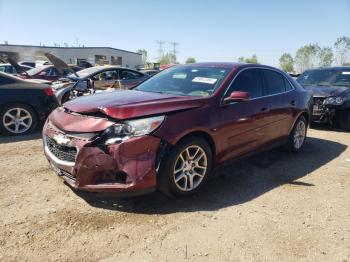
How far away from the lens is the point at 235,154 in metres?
4.64

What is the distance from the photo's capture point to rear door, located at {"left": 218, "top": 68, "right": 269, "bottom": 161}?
4395 millimetres

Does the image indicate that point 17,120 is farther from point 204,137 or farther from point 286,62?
point 286,62

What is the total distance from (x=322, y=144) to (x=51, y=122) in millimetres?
5522

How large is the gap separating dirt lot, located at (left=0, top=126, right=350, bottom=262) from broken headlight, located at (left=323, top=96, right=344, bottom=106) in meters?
3.63

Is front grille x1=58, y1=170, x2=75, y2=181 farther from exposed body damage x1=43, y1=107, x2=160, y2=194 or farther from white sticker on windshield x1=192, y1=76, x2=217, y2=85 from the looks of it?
white sticker on windshield x1=192, y1=76, x2=217, y2=85

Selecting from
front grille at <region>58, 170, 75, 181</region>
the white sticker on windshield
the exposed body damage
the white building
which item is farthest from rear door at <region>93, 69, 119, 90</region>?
the white building

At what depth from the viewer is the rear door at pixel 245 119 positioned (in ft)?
14.4

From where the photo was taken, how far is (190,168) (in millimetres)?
4020

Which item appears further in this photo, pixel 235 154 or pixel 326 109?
pixel 326 109

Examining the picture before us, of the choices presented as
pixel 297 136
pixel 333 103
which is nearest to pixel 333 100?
pixel 333 103

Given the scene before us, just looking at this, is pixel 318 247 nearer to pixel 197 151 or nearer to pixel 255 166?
pixel 197 151

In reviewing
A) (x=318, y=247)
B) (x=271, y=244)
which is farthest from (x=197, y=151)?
(x=318, y=247)

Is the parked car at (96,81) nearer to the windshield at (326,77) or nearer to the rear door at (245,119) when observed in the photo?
the windshield at (326,77)

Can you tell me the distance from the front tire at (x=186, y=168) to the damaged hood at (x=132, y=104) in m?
0.42
